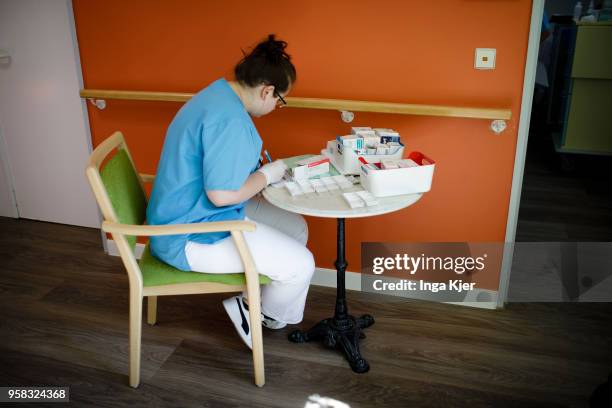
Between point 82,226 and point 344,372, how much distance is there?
2072 millimetres

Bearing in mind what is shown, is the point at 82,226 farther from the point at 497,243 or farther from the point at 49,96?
the point at 497,243

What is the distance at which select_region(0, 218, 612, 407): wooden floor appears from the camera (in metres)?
2.00

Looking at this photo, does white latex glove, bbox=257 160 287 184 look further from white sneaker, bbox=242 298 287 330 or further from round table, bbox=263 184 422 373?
white sneaker, bbox=242 298 287 330

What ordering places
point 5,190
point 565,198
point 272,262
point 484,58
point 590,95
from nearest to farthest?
point 272,262 → point 484,58 → point 5,190 → point 565,198 → point 590,95

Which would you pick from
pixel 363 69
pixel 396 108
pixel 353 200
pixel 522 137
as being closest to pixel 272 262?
pixel 353 200

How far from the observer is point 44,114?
10.5ft

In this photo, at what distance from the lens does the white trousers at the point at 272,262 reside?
74.7 inches

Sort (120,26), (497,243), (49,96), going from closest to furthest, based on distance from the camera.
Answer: (497,243) → (120,26) → (49,96)

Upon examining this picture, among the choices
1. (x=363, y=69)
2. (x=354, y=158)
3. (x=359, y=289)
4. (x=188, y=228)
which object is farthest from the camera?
(x=359, y=289)

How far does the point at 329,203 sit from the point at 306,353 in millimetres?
720

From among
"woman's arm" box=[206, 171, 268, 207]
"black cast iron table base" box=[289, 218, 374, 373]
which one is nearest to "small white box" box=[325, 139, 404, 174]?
"black cast iron table base" box=[289, 218, 374, 373]

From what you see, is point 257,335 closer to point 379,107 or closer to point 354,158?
point 354,158

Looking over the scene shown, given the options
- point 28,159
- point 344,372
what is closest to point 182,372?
point 344,372

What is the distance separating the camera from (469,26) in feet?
7.11
